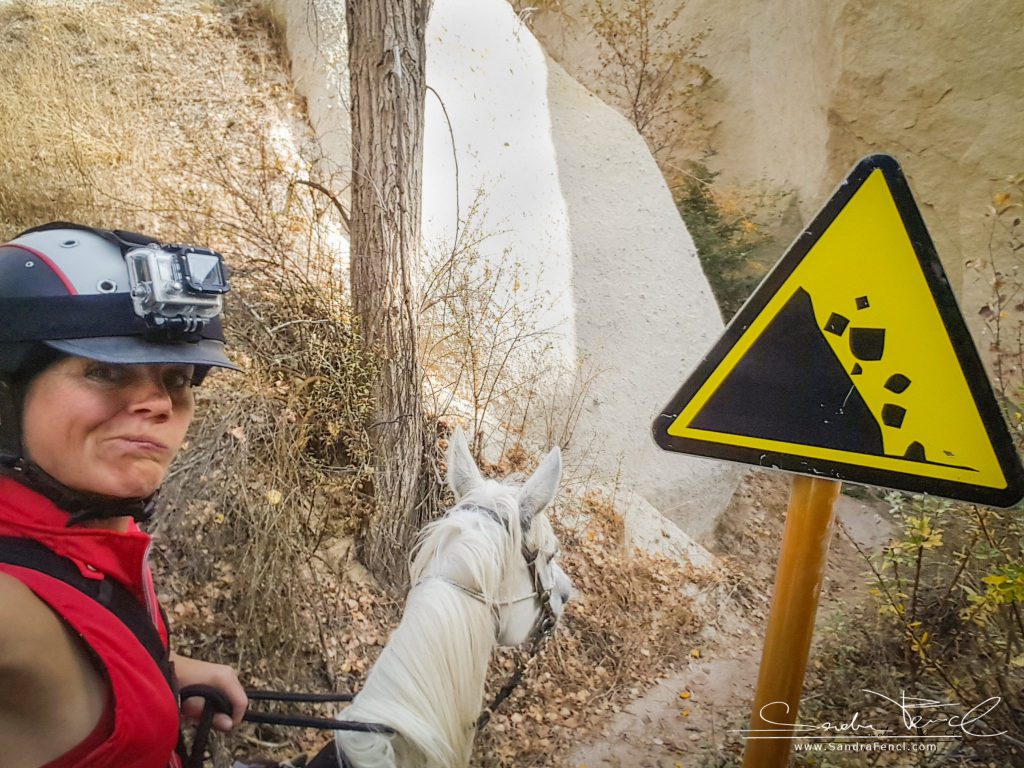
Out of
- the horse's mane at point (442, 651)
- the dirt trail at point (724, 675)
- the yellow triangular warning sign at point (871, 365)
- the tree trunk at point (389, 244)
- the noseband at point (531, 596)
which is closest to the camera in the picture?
the yellow triangular warning sign at point (871, 365)

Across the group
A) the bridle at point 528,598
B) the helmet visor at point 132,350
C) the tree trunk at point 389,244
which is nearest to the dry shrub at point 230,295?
Result: the tree trunk at point 389,244

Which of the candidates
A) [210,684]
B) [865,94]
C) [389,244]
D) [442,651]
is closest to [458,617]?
[442,651]

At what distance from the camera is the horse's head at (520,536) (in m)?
1.74

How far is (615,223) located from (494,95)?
1.91 metres

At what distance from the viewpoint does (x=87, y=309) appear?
2.97 ft

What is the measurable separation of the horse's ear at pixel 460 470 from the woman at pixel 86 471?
3.15 feet

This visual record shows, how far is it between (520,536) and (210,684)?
0.92m

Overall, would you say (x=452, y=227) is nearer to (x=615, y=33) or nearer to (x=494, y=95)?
(x=615, y=33)

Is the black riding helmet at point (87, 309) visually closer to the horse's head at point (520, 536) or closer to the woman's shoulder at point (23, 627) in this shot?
the woman's shoulder at point (23, 627)

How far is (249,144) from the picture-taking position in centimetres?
480

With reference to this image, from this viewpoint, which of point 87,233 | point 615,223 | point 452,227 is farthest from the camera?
point 615,223

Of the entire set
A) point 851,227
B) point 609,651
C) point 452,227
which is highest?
point 452,227

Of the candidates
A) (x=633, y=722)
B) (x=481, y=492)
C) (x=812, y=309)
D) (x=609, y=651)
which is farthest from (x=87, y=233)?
(x=609, y=651)

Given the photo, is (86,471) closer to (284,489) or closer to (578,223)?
(284,489)
